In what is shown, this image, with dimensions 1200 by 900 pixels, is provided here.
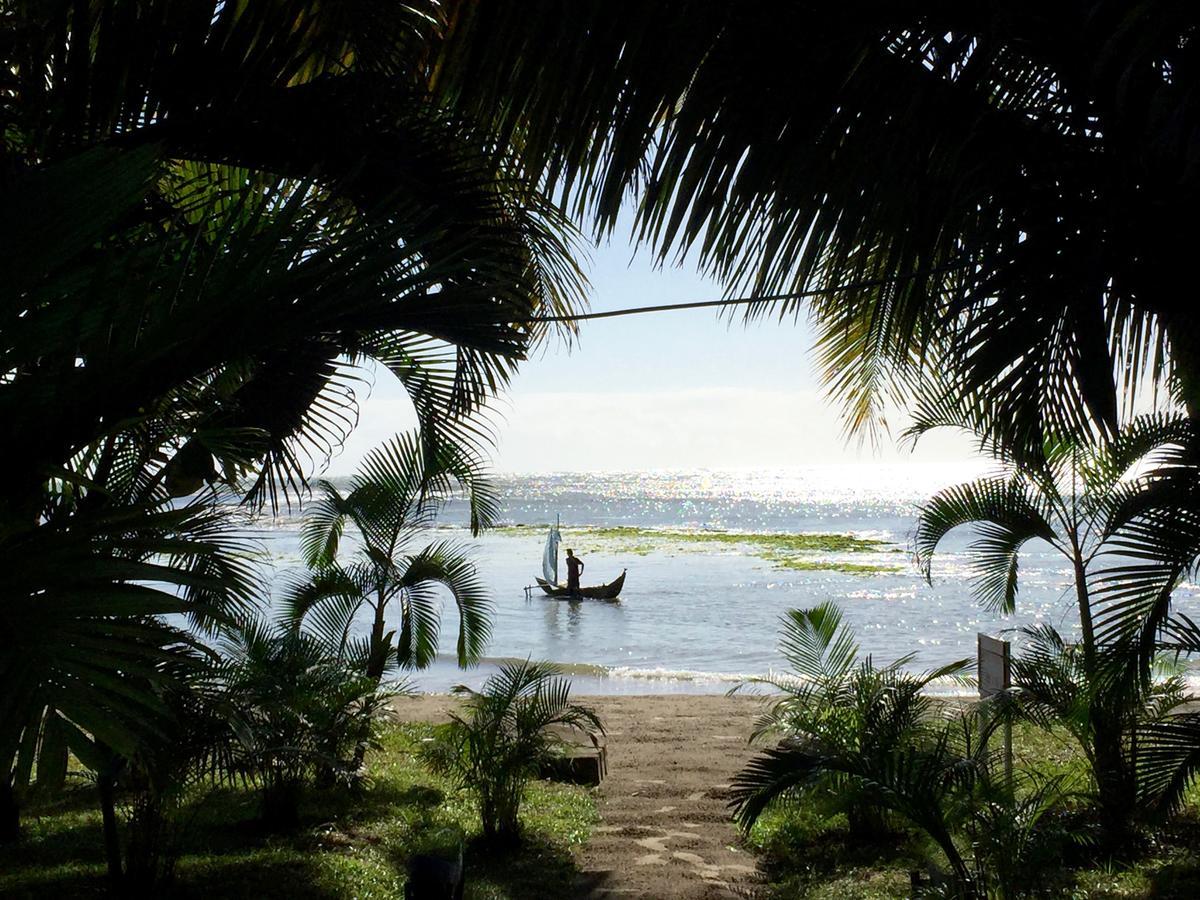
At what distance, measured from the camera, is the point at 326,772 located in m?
8.16

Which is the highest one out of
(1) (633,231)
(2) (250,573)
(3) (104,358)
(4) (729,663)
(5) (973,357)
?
(1) (633,231)

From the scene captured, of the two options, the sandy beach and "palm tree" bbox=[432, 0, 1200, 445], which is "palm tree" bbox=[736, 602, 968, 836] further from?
"palm tree" bbox=[432, 0, 1200, 445]

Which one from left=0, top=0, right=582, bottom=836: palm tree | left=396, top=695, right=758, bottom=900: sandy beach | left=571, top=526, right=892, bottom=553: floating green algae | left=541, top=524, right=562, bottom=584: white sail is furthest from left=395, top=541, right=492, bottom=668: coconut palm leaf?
left=571, top=526, right=892, bottom=553: floating green algae

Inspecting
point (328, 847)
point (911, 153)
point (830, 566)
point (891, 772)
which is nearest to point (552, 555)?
point (830, 566)

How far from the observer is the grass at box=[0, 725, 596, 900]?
545 centimetres

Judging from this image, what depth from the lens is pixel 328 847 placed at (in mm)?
6512

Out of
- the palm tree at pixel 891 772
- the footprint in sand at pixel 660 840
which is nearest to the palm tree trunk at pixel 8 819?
the footprint in sand at pixel 660 840

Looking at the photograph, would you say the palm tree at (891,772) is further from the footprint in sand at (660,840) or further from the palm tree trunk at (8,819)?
the palm tree trunk at (8,819)

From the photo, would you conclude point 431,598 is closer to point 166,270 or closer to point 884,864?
point 884,864

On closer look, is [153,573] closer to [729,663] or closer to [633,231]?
[633,231]

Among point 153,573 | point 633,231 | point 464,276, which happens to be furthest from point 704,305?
point 153,573

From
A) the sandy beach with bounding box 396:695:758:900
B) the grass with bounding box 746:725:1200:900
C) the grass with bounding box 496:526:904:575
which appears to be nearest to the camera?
the grass with bounding box 746:725:1200:900

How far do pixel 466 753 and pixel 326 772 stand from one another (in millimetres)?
1763

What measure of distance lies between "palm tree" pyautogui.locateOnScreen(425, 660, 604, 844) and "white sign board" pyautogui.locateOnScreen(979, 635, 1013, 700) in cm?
256
